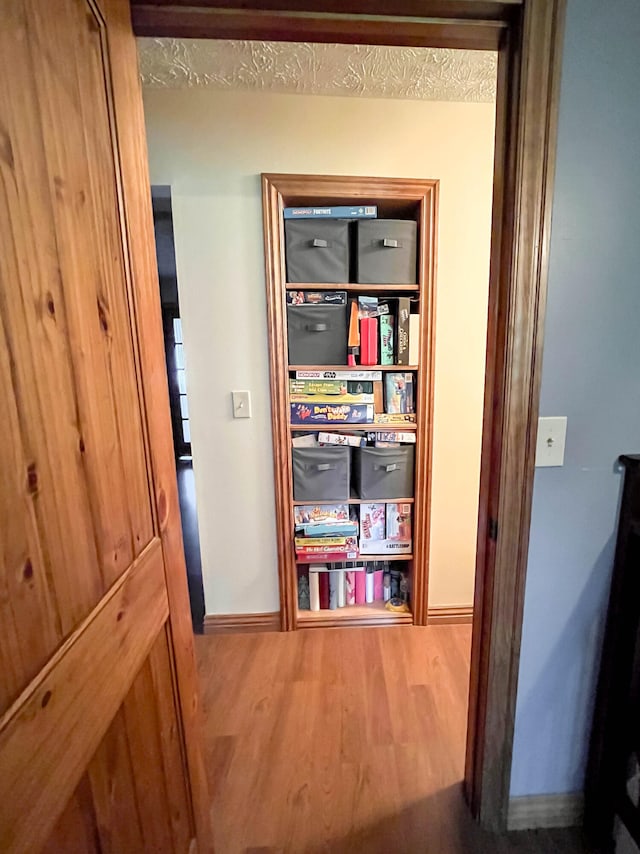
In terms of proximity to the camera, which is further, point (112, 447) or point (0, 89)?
point (112, 447)

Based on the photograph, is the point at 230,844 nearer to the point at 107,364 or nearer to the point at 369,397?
the point at 107,364

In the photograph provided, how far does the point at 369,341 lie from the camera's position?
64.0 inches

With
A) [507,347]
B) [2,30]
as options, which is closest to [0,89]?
[2,30]

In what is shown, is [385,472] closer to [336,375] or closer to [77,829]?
[336,375]

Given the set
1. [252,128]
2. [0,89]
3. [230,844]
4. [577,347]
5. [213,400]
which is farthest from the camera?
[213,400]

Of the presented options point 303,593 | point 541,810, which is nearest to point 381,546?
point 303,593

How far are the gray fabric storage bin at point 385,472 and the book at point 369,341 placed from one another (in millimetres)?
424

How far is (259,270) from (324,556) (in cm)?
138

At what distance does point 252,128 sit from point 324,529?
1791mm

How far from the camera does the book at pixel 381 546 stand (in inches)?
71.1

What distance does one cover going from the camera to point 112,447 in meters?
0.61

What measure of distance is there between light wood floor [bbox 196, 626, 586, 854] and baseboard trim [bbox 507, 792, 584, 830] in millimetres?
26

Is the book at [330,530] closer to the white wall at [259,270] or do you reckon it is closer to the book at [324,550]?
the book at [324,550]

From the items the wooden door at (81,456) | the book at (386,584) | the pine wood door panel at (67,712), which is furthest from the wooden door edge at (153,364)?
the book at (386,584)
